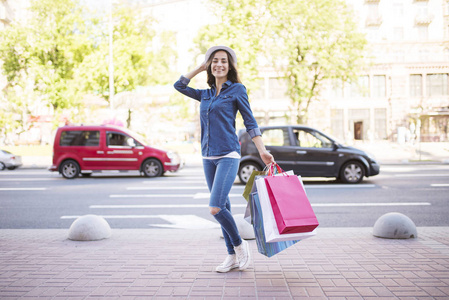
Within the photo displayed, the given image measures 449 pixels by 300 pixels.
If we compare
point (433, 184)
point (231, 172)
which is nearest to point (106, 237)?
point (231, 172)

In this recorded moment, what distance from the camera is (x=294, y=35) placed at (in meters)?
27.8

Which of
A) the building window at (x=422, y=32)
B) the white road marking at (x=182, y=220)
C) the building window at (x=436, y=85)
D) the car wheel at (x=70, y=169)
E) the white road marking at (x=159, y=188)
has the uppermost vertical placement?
the building window at (x=422, y=32)

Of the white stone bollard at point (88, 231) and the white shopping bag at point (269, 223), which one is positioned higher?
the white shopping bag at point (269, 223)

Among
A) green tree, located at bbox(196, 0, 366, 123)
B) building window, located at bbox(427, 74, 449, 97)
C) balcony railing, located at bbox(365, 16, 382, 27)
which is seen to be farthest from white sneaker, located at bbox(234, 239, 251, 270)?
balcony railing, located at bbox(365, 16, 382, 27)

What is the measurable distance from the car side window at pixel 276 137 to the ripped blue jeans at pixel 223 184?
8.95 metres

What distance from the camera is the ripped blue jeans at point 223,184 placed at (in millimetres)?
3916

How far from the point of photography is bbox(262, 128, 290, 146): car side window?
13.0 m

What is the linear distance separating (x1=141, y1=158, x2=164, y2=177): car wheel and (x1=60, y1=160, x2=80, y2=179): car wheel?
94.1 inches

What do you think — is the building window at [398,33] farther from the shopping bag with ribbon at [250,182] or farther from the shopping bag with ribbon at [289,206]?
the shopping bag with ribbon at [289,206]

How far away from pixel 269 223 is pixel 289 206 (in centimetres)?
22

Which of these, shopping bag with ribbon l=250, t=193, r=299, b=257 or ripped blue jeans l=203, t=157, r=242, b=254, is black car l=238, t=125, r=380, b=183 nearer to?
ripped blue jeans l=203, t=157, r=242, b=254

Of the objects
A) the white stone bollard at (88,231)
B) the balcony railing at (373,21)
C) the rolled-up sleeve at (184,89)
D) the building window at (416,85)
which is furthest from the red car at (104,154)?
the balcony railing at (373,21)

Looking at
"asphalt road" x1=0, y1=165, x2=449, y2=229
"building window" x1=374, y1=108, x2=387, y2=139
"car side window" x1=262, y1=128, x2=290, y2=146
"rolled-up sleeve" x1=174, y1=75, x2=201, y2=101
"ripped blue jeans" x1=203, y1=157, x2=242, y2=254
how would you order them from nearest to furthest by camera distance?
"ripped blue jeans" x1=203, y1=157, x2=242, y2=254 < "rolled-up sleeve" x1=174, y1=75, x2=201, y2=101 < "asphalt road" x1=0, y1=165, x2=449, y2=229 < "car side window" x1=262, y1=128, x2=290, y2=146 < "building window" x1=374, y1=108, x2=387, y2=139

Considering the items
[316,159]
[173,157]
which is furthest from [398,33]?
[316,159]
